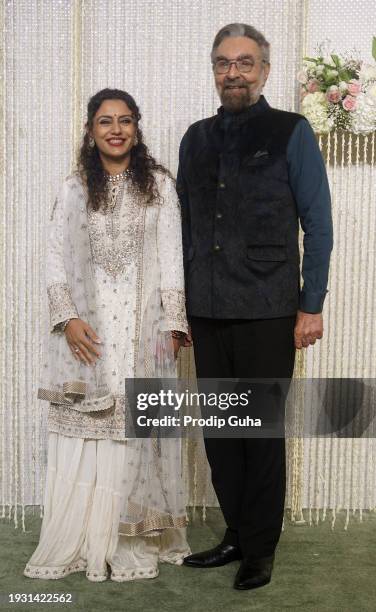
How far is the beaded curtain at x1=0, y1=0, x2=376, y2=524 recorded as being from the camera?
3.14m

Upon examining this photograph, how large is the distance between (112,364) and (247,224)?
618 mm

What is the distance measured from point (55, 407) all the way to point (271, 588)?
0.88 m

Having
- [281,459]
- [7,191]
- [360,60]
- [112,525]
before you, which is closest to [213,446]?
[281,459]

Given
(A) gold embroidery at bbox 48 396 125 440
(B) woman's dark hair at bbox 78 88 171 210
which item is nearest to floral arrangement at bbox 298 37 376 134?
(B) woman's dark hair at bbox 78 88 171 210

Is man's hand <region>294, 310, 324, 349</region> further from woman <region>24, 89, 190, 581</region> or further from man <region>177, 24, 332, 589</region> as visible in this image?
woman <region>24, 89, 190, 581</region>

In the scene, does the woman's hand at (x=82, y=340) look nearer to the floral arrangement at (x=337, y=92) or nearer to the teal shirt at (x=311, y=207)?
the teal shirt at (x=311, y=207)

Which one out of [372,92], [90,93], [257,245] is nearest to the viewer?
[257,245]

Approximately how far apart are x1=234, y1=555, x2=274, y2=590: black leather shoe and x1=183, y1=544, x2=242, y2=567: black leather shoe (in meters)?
0.12

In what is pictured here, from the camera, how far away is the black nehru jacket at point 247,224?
252 centimetres

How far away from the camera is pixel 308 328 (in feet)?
8.38

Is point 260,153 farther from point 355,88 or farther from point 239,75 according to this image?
point 355,88

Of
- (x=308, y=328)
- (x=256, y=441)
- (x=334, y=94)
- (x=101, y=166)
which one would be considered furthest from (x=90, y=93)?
(x=256, y=441)

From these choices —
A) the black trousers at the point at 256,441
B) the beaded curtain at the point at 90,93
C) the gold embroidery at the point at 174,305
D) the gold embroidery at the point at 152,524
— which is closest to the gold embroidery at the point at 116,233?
the gold embroidery at the point at 174,305

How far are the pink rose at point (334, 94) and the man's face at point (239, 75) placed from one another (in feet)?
1.50
